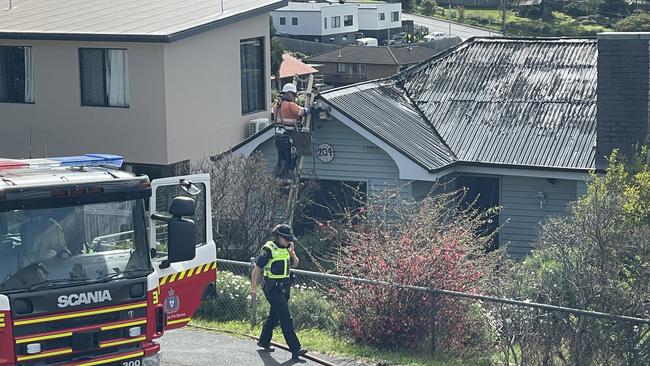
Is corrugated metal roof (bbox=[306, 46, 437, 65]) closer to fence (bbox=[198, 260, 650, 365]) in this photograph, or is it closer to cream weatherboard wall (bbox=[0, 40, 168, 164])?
cream weatherboard wall (bbox=[0, 40, 168, 164])

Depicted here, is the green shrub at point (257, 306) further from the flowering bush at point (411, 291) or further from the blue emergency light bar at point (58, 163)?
the blue emergency light bar at point (58, 163)

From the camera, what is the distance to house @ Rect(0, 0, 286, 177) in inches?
898

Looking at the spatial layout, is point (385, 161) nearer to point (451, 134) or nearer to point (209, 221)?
point (451, 134)

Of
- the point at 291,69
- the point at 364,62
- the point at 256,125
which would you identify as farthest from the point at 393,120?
the point at 364,62

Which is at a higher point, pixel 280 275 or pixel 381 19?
pixel 381 19

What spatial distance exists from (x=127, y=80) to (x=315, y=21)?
199 ft

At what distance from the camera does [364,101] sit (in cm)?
2203

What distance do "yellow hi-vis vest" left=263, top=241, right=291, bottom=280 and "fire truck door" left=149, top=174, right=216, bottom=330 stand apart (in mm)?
711

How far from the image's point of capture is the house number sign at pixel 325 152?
70.1 feet

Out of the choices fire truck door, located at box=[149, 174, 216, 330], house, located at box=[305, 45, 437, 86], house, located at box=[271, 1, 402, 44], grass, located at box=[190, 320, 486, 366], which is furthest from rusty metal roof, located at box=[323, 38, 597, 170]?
house, located at box=[271, 1, 402, 44]

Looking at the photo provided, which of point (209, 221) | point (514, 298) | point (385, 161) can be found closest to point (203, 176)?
point (209, 221)

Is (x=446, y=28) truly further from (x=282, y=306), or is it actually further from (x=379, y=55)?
(x=282, y=306)

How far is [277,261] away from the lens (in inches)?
497

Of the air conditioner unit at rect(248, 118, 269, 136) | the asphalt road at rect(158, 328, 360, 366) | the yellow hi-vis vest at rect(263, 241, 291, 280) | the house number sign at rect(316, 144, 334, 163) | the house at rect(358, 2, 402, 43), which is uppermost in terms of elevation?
the house at rect(358, 2, 402, 43)
